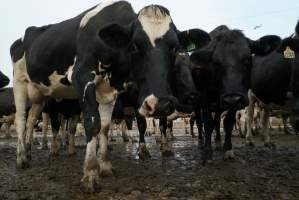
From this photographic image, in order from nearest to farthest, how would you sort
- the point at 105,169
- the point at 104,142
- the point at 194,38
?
the point at 194,38 < the point at 105,169 < the point at 104,142

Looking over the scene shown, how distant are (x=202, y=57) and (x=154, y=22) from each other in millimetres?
3019

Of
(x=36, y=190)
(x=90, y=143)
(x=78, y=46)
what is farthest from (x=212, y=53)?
(x=36, y=190)

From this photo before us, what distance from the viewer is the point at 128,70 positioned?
6.55 meters

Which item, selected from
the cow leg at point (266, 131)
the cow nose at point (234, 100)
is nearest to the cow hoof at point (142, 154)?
the cow nose at point (234, 100)

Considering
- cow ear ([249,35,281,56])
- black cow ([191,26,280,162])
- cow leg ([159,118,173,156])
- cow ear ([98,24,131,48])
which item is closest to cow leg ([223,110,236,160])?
black cow ([191,26,280,162])

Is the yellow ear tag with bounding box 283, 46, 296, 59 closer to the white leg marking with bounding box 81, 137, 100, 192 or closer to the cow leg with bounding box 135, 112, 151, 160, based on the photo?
the cow leg with bounding box 135, 112, 151, 160

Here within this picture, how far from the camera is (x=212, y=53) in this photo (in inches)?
344

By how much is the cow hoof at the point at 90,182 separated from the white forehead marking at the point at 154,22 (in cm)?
183

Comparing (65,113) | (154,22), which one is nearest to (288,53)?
(154,22)

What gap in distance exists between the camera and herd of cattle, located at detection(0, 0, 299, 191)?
5762mm

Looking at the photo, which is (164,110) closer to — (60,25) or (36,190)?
(36,190)

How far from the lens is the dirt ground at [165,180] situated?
5.52 m

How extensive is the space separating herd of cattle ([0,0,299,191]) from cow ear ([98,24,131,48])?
14mm

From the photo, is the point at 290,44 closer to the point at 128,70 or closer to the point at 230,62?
the point at 230,62
